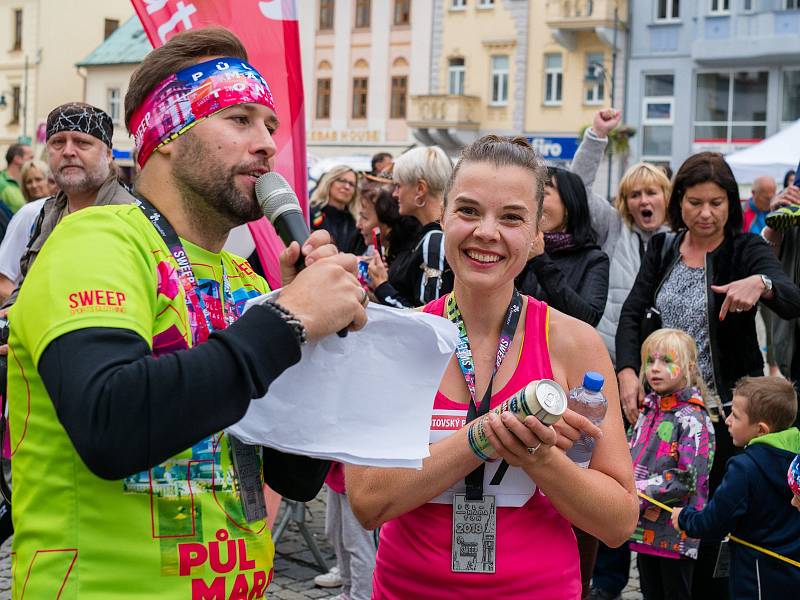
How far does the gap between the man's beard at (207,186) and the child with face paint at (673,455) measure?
3173 millimetres

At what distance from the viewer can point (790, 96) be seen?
117ft

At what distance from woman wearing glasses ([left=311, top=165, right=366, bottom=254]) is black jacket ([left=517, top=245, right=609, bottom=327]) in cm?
360

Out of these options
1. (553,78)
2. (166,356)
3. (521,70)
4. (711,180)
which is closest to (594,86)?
(553,78)

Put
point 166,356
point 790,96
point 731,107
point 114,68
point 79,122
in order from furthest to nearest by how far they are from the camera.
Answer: point 114,68 → point 731,107 → point 790,96 → point 79,122 → point 166,356

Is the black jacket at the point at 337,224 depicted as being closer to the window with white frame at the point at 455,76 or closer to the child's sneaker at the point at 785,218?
the child's sneaker at the point at 785,218

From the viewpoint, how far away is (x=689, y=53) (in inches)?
1474

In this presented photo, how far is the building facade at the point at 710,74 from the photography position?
35625mm

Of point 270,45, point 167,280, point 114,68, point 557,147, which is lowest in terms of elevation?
point 167,280

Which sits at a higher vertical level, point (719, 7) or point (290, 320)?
point (719, 7)

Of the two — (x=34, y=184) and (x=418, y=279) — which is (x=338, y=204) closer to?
(x=34, y=184)

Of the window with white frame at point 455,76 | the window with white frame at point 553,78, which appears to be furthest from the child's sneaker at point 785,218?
the window with white frame at point 455,76

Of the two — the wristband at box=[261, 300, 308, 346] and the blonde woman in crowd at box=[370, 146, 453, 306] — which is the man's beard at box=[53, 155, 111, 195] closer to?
the blonde woman in crowd at box=[370, 146, 453, 306]

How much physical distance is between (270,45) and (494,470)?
292cm

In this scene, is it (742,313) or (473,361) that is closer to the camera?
(473,361)
